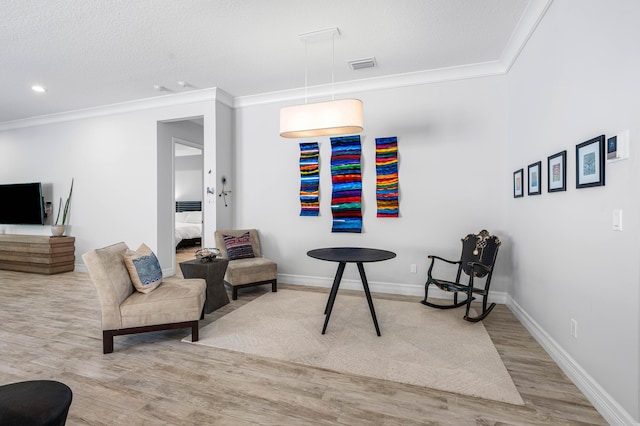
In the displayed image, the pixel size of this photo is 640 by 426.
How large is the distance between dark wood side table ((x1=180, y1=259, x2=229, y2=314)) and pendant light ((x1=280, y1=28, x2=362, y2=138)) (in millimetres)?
1628

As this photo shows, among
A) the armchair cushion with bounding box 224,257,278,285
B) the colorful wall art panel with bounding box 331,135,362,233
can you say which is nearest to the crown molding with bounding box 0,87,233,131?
the colorful wall art panel with bounding box 331,135,362,233

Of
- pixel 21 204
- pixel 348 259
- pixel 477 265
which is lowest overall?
pixel 477 265

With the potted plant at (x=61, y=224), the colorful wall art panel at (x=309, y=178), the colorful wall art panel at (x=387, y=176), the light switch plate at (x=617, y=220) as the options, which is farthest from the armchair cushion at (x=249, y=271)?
the potted plant at (x=61, y=224)

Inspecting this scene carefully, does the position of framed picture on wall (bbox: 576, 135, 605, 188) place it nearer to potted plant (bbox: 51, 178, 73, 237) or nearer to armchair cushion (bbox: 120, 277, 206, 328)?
armchair cushion (bbox: 120, 277, 206, 328)

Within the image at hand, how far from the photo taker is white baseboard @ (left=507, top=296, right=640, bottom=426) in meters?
1.66

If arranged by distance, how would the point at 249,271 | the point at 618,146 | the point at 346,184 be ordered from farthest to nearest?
the point at 346,184, the point at 249,271, the point at 618,146

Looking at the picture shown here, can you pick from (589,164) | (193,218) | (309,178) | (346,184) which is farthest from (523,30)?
(193,218)

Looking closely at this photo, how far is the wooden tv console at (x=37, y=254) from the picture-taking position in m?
5.40

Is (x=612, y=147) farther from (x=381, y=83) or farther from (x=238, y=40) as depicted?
(x=238, y=40)

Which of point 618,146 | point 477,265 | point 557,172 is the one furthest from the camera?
point 477,265

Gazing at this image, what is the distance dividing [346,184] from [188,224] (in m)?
5.68

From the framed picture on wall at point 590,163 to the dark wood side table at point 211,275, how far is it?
326cm

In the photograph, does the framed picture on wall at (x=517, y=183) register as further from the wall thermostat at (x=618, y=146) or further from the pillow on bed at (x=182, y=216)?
the pillow on bed at (x=182, y=216)

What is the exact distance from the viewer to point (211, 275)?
3.51 metres
